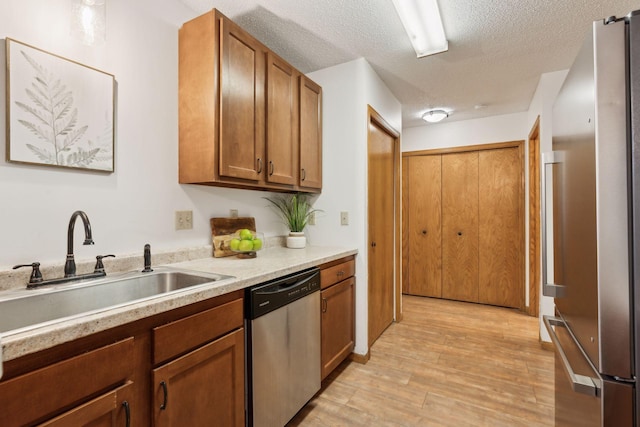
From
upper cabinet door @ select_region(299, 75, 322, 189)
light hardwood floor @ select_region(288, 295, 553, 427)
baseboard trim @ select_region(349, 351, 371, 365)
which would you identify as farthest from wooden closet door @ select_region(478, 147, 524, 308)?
upper cabinet door @ select_region(299, 75, 322, 189)

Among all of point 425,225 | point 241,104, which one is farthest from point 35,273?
point 425,225

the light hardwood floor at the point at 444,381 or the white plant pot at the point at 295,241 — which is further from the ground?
the white plant pot at the point at 295,241

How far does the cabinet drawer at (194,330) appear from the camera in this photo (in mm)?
1007

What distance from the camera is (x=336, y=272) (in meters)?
2.11

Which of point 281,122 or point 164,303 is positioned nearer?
point 164,303

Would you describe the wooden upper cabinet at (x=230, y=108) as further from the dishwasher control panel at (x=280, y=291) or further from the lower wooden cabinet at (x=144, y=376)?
the lower wooden cabinet at (x=144, y=376)

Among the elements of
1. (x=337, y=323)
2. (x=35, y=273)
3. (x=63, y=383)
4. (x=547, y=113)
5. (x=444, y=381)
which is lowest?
(x=444, y=381)

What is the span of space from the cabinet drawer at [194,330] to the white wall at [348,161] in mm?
1317

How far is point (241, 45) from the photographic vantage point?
1780 millimetres

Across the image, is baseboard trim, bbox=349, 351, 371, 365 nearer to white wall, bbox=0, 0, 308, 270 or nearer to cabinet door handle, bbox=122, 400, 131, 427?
white wall, bbox=0, 0, 308, 270

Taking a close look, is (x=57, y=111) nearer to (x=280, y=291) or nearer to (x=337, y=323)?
(x=280, y=291)

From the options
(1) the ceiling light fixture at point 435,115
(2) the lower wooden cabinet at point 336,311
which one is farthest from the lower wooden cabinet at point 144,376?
(1) the ceiling light fixture at point 435,115

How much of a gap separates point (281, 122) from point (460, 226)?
9.61ft

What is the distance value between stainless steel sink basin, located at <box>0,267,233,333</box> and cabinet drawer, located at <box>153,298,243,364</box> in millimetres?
118
